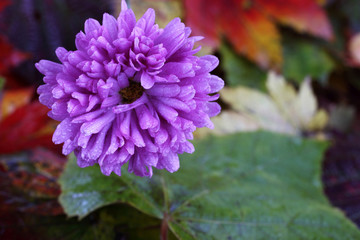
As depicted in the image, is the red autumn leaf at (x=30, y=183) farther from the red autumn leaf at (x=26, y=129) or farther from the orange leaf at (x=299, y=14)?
the orange leaf at (x=299, y=14)

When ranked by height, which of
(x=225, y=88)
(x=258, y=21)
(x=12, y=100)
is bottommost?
(x=12, y=100)

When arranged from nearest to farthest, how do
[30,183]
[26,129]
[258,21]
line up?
[30,183], [26,129], [258,21]

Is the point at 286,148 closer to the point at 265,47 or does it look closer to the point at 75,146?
the point at 265,47

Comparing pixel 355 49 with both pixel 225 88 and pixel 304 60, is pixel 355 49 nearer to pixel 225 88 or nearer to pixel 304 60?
pixel 304 60

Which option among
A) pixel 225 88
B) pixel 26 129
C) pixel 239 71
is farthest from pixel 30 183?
pixel 239 71

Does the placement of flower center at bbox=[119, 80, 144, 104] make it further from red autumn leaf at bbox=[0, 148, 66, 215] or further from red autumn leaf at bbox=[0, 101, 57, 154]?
red autumn leaf at bbox=[0, 101, 57, 154]

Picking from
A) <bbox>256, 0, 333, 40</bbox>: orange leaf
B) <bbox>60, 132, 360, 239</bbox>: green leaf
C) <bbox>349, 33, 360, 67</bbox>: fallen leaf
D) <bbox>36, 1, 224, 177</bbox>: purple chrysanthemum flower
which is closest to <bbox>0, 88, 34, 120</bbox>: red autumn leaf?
<bbox>60, 132, 360, 239</bbox>: green leaf

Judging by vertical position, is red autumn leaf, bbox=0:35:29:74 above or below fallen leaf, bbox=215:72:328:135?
below
